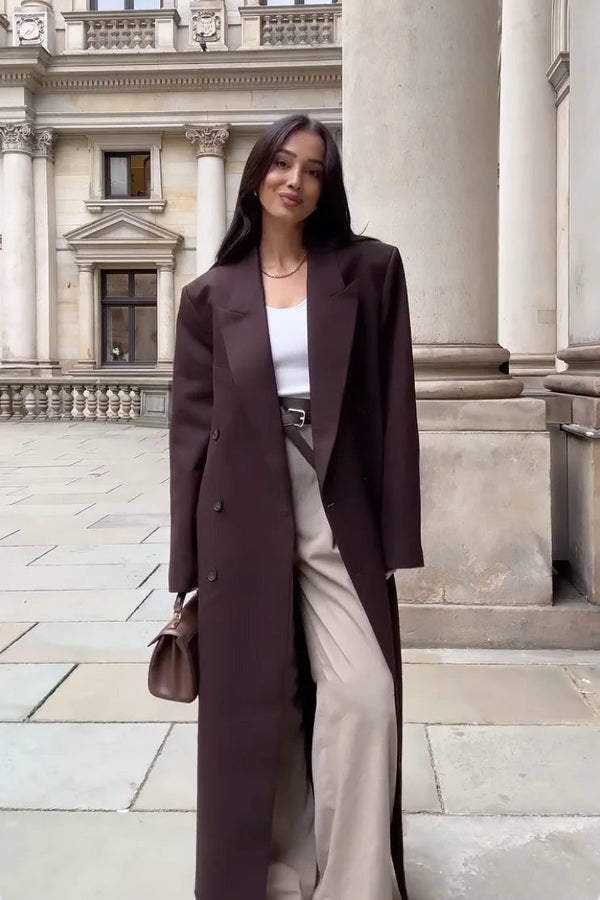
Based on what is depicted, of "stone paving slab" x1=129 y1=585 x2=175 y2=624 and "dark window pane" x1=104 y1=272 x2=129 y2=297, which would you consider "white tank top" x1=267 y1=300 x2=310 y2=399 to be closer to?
"stone paving slab" x1=129 y1=585 x2=175 y2=624

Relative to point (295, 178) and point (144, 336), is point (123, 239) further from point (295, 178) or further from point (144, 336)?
point (295, 178)

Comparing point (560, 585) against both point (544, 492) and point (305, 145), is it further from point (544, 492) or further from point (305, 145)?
point (305, 145)

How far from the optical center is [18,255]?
23688 mm

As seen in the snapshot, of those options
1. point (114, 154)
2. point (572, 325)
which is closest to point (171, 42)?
point (114, 154)

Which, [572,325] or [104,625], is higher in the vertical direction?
[572,325]

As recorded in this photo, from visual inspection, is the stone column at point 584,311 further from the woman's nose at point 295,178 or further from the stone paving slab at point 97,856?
the woman's nose at point 295,178

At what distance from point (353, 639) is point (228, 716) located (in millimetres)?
328

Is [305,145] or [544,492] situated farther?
[544,492]

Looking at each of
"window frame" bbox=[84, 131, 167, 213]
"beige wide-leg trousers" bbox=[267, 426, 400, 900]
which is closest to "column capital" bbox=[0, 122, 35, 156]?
"window frame" bbox=[84, 131, 167, 213]

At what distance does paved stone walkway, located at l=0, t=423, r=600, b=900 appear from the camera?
2.54m

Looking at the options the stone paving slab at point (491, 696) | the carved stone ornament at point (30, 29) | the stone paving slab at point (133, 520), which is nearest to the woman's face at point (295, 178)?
the stone paving slab at point (491, 696)

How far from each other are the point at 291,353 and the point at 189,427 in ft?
1.01

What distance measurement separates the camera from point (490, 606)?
448 centimetres

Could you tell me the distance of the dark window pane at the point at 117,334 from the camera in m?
24.7
